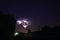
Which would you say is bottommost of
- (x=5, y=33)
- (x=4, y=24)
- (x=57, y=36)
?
(x=57, y=36)

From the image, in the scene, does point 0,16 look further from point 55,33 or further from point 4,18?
point 55,33

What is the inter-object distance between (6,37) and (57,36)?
Result: 1020 centimetres

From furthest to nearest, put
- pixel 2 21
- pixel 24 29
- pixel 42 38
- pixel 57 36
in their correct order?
pixel 24 29 < pixel 2 21 < pixel 42 38 < pixel 57 36

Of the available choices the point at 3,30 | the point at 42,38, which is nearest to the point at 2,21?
the point at 3,30

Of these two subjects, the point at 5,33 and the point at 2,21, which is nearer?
the point at 5,33

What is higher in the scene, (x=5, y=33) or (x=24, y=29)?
(x=24, y=29)

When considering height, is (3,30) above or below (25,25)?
below

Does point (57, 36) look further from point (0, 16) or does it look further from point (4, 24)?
point (0, 16)

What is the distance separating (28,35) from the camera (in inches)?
1485

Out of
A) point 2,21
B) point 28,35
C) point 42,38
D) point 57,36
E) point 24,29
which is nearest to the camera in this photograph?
point 57,36

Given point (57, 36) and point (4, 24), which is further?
point (4, 24)

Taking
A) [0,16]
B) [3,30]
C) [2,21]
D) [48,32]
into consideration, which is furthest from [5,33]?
[48,32]

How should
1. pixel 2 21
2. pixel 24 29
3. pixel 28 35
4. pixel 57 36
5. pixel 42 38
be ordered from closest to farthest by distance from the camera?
pixel 57 36 < pixel 42 38 < pixel 2 21 < pixel 28 35 < pixel 24 29

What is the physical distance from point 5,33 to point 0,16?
218 inches
